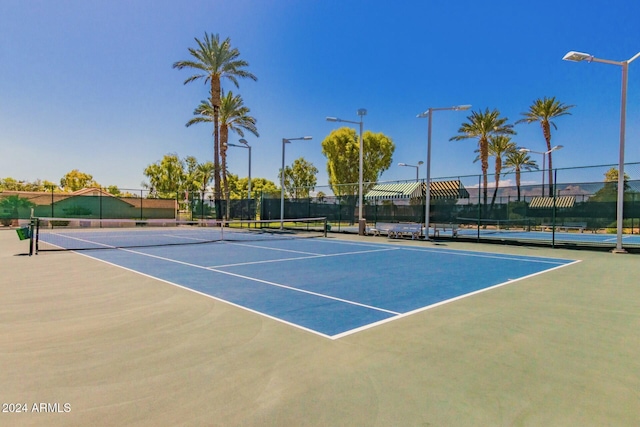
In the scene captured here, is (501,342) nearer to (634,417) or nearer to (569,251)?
(634,417)

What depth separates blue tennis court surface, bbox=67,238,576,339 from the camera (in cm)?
597

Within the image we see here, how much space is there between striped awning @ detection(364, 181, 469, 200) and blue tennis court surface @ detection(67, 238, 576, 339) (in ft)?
51.6

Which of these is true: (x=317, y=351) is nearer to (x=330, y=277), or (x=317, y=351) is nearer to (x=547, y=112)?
(x=330, y=277)

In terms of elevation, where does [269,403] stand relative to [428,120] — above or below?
below

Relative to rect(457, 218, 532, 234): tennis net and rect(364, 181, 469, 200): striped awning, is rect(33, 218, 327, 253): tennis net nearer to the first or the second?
rect(364, 181, 469, 200): striped awning

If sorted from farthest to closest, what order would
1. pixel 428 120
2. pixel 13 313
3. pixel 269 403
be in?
pixel 428 120
pixel 13 313
pixel 269 403

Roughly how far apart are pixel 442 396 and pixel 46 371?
3.71 meters

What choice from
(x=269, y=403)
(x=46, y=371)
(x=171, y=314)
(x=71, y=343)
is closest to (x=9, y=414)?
(x=46, y=371)

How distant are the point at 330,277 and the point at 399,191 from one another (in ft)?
96.0

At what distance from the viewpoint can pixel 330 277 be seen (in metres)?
8.99

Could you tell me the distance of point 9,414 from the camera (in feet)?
9.64

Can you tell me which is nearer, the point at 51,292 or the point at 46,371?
the point at 46,371

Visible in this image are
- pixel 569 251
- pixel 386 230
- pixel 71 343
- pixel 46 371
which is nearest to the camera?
pixel 46 371

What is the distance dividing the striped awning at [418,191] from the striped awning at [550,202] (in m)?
4.67
